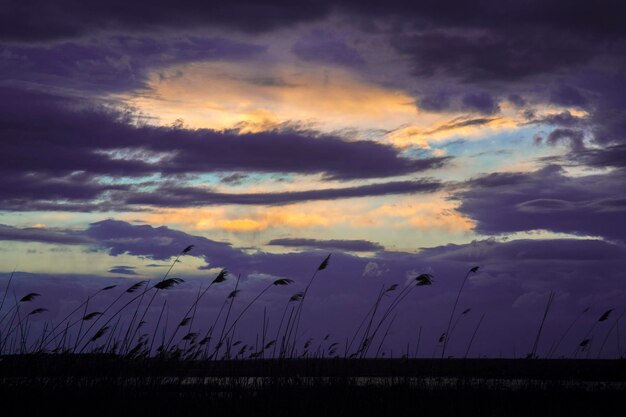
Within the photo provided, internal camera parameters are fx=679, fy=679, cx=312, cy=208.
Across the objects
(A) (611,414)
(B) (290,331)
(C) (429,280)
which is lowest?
(A) (611,414)

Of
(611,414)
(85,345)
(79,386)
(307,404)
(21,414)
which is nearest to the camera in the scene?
(21,414)

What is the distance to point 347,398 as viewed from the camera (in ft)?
37.7

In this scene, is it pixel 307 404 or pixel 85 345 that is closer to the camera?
pixel 307 404


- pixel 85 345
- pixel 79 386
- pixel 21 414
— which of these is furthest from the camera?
pixel 85 345

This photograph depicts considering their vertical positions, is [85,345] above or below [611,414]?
above

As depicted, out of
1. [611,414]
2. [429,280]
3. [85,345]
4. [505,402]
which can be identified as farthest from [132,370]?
[611,414]

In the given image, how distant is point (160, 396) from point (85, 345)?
8.12ft

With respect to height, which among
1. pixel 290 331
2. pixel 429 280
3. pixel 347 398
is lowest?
pixel 347 398

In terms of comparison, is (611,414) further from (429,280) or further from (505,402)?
(429,280)

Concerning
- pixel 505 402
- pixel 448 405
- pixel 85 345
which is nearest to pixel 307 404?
pixel 448 405

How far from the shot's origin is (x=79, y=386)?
1184cm

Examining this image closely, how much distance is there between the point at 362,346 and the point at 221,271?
3.61m

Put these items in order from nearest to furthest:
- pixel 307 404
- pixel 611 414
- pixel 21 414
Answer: pixel 21 414, pixel 307 404, pixel 611 414

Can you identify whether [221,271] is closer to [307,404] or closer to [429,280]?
[307,404]
